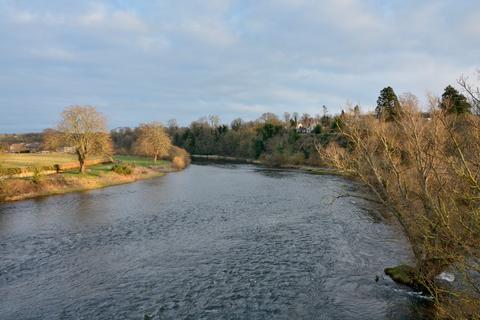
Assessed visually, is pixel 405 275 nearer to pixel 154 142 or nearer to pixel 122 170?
pixel 122 170

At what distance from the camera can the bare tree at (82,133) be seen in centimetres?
5316

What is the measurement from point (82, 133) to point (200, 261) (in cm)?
4007

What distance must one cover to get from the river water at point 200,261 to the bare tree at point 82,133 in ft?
55.4

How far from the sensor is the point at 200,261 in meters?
20.9

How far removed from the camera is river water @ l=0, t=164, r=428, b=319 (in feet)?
51.0

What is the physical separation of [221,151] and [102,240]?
98739mm

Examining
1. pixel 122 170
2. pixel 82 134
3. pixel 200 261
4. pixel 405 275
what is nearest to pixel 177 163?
pixel 122 170

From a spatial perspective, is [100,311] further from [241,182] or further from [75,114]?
[75,114]

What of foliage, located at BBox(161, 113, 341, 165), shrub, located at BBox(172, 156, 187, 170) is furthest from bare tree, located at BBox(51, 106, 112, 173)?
foliage, located at BBox(161, 113, 341, 165)

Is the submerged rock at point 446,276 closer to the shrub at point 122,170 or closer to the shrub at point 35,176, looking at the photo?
the shrub at point 35,176

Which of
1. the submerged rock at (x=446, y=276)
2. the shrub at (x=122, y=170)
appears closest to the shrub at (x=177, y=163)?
the shrub at (x=122, y=170)

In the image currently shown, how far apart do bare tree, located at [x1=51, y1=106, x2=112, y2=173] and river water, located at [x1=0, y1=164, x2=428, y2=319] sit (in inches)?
664

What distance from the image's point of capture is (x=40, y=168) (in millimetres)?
49406

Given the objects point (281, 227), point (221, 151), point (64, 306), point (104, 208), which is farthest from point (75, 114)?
point (221, 151)
